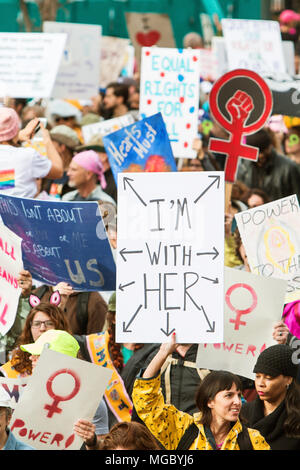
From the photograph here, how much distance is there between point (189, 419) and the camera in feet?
13.2

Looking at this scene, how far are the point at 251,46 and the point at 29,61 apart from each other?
3027mm

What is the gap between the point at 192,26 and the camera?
1742 centimetres

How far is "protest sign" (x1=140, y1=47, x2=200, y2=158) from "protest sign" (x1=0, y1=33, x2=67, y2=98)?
1.03 meters

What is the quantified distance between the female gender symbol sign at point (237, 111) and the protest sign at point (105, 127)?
7.32 feet

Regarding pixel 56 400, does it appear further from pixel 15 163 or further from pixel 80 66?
pixel 80 66

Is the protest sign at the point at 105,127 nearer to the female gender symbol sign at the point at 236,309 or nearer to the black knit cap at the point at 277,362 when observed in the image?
the female gender symbol sign at the point at 236,309

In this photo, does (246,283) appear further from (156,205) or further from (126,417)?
(126,417)

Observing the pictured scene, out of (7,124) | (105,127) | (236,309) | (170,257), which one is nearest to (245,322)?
(236,309)

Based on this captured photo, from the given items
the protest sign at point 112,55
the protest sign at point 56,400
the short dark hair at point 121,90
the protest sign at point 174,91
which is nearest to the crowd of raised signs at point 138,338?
the protest sign at point 56,400

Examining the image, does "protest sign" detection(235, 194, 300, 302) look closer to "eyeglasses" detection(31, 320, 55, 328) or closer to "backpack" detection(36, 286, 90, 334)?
"eyeglasses" detection(31, 320, 55, 328)

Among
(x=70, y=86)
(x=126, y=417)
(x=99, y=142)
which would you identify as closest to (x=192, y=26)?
(x=70, y=86)
